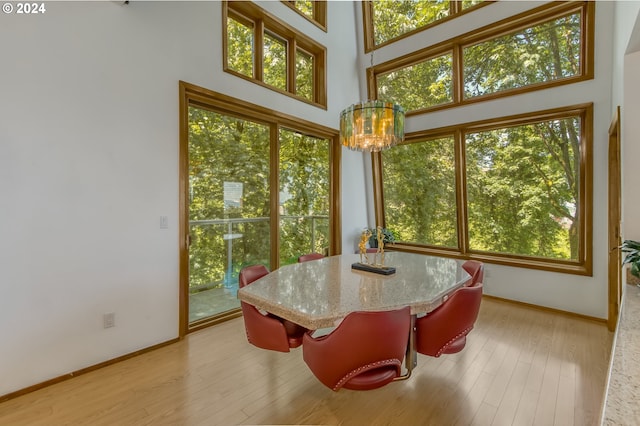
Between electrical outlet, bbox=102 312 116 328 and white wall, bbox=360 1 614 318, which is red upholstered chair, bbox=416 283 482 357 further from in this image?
white wall, bbox=360 1 614 318

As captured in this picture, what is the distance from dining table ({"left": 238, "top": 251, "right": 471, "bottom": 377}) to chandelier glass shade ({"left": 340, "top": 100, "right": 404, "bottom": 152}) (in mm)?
1134

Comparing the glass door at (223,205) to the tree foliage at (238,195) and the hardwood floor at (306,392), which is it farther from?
the hardwood floor at (306,392)

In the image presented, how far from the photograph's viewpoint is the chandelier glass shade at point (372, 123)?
2.47 m

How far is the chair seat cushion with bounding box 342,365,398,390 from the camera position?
4.72ft

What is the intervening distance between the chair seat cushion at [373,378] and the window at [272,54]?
129 inches

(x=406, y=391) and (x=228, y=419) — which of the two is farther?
(x=406, y=391)

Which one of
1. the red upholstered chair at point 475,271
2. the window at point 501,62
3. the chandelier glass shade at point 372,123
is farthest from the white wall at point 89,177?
the window at point 501,62

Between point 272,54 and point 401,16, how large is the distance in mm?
2301

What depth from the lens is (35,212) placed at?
2.14 meters

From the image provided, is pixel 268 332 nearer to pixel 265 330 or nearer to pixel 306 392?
pixel 265 330

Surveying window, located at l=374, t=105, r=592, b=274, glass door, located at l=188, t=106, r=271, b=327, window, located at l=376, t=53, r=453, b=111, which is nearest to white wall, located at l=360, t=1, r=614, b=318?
window, located at l=374, t=105, r=592, b=274

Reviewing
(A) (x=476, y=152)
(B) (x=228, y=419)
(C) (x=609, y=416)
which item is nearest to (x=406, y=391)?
(B) (x=228, y=419)

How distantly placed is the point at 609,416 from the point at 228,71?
12.3 feet

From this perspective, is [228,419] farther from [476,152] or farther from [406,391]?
[476,152]
